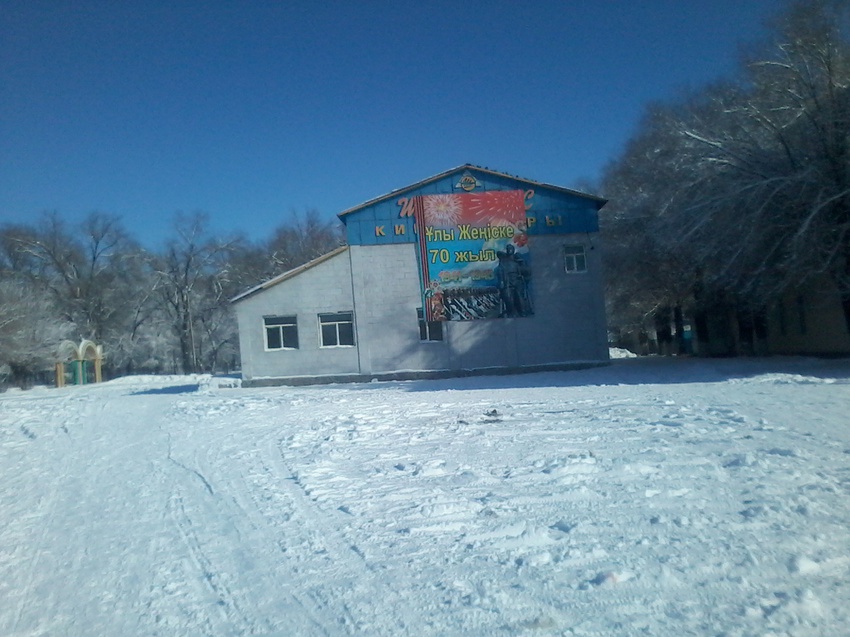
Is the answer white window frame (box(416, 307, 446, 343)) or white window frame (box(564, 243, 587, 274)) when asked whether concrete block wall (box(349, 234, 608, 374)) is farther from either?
white window frame (box(564, 243, 587, 274))

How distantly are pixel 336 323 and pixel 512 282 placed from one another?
8114mm

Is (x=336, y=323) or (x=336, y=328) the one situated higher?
(x=336, y=323)

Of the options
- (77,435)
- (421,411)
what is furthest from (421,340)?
(77,435)

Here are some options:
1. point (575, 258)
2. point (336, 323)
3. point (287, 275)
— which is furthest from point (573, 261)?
point (287, 275)

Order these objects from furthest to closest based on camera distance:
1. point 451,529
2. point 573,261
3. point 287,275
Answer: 1. point 573,261
2. point 287,275
3. point 451,529

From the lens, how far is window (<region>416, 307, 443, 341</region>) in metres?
29.1

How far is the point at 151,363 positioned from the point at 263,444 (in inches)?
2130

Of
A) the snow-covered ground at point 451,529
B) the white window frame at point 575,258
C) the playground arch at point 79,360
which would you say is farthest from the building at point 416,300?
the playground arch at point 79,360

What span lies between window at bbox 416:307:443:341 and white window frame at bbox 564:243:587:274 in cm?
637

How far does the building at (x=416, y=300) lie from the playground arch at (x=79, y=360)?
27088 mm

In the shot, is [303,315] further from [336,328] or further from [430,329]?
[430,329]

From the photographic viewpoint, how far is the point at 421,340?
95.6 ft

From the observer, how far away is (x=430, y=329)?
29188mm

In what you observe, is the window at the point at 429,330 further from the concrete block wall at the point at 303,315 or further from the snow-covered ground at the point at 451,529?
the snow-covered ground at the point at 451,529
